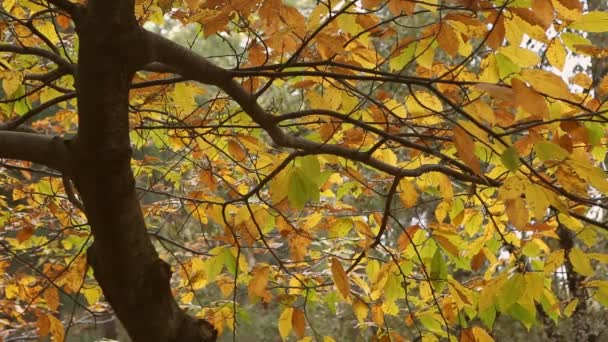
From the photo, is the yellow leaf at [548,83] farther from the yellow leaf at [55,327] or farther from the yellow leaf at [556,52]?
the yellow leaf at [55,327]

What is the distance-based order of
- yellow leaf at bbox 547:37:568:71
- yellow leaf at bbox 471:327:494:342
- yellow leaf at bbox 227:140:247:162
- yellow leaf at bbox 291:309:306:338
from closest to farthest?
yellow leaf at bbox 547:37:568:71 < yellow leaf at bbox 471:327:494:342 < yellow leaf at bbox 291:309:306:338 < yellow leaf at bbox 227:140:247:162

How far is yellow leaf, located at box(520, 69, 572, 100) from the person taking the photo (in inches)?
38.6

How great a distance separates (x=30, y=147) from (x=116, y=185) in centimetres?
25

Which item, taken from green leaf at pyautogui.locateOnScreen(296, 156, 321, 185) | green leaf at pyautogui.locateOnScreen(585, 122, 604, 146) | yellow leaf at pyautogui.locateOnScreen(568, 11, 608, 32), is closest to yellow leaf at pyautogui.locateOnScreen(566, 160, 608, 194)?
yellow leaf at pyautogui.locateOnScreen(568, 11, 608, 32)

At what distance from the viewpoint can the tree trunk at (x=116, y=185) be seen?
1.18 metres

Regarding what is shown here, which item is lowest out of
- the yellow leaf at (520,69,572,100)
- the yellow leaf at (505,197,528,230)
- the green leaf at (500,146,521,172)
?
the yellow leaf at (505,197,528,230)

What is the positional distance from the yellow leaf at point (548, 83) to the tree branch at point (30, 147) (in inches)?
38.6

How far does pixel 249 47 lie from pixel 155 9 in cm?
85

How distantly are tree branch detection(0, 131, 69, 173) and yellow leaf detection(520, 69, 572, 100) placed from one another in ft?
3.22

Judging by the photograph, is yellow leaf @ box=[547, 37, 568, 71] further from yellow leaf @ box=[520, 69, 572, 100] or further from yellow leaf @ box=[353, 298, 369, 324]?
yellow leaf @ box=[353, 298, 369, 324]

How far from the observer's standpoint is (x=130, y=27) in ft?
3.93

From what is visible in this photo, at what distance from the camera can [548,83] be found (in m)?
0.98

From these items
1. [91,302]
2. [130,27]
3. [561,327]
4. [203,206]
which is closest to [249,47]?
[130,27]

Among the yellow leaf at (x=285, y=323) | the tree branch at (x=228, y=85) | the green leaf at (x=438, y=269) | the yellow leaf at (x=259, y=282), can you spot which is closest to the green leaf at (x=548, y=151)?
the tree branch at (x=228, y=85)
